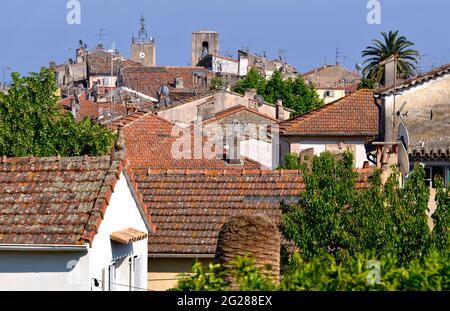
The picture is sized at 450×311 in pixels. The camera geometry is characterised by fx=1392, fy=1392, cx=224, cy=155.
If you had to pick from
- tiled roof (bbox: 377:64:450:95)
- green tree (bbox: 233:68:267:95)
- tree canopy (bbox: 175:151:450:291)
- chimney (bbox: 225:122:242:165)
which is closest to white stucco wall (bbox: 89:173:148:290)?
tree canopy (bbox: 175:151:450:291)

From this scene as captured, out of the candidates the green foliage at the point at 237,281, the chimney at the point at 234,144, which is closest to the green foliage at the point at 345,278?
the green foliage at the point at 237,281

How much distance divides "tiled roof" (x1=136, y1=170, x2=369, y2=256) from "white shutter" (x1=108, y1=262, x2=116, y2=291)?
10.2ft

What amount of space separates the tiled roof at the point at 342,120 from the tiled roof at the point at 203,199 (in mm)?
28601

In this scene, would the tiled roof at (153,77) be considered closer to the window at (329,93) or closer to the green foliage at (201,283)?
the window at (329,93)

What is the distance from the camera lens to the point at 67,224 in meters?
17.0

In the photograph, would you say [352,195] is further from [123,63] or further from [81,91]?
[123,63]

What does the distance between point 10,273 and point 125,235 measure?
2.14 metres

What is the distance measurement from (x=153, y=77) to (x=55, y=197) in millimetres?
92558

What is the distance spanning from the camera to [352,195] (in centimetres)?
1972

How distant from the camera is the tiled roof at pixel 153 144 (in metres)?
43.1

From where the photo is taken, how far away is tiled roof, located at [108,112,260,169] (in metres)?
43.1

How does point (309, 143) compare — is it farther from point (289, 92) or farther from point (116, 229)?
point (289, 92)

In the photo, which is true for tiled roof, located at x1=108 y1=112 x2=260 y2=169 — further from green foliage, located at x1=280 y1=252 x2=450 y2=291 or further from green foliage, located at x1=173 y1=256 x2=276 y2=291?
green foliage, located at x1=280 y1=252 x2=450 y2=291

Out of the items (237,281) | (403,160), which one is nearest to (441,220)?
(403,160)
